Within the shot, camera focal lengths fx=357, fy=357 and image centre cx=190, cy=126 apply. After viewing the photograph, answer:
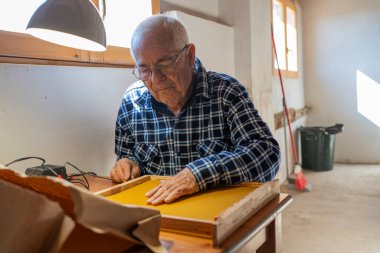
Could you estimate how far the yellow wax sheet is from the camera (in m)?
0.89

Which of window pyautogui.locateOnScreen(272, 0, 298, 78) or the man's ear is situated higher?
window pyautogui.locateOnScreen(272, 0, 298, 78)

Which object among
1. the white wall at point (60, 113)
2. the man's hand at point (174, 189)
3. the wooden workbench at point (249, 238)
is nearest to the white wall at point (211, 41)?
the white wall at point (60, 113)

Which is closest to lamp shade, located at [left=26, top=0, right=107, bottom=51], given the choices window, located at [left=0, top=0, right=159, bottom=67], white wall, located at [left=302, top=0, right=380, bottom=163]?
window, located at [left=0, top=0, right=159, bottom=67]

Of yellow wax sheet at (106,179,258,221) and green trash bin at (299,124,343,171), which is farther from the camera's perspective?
green trash bin at (299,124,343,171)

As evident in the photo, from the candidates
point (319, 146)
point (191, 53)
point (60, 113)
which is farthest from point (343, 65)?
point (60, 113)

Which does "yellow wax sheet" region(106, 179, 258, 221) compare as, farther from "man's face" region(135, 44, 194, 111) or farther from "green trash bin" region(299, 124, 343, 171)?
"green trash bin" region(299, 124, 343, 171)

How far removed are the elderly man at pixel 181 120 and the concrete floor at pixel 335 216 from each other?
1.44 m

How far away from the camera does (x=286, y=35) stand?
4.69 metres

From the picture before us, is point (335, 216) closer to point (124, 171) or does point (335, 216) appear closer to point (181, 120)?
point (181, 120)

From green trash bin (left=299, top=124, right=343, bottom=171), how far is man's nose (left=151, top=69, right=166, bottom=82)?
3.79 metres

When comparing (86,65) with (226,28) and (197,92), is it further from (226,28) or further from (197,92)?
(226,28)

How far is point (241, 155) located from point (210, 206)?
34 centimetres

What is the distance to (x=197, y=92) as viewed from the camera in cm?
149

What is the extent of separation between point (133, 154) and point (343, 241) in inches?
71.8
